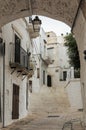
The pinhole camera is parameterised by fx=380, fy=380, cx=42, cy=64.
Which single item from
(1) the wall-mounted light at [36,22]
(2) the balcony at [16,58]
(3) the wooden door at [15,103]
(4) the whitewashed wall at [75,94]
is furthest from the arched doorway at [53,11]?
(4) the whitewashed wall at [75,94]

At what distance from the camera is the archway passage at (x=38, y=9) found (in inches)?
469

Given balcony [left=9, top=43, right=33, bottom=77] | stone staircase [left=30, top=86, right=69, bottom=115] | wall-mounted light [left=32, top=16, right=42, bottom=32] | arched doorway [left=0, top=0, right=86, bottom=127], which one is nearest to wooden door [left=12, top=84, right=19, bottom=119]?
balcony [left=9, top=43, right=33, bottom=77]

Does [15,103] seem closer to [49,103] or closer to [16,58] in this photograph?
[16,58]

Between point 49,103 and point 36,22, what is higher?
point 36,22

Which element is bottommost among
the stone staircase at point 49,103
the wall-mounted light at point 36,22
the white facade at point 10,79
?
the stone staircase at point 49,103

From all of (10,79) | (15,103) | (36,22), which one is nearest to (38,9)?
(36,22)

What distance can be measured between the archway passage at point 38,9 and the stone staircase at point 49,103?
37.4ft

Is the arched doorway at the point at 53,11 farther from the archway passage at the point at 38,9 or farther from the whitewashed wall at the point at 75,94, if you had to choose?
the whitewashed wall at the point at 75,94

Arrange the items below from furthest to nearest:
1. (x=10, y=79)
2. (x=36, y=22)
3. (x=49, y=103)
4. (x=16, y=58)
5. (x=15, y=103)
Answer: (x=49, y=103)
(x=15, y=103)
(x=16, y=58)
(x=10, y=79)
(x=36, y=22)

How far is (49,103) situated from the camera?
89.8 feet

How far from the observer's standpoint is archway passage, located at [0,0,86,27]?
11918 mm

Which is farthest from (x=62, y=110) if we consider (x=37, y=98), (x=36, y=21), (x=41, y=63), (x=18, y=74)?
(x=41, y=63)

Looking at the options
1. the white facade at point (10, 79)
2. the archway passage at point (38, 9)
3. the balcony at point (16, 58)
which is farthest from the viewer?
the balcony at point (16, 58)

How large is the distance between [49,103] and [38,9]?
1515 centimetres
